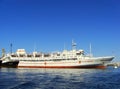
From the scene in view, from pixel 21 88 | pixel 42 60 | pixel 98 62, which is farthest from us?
pixel 42 60

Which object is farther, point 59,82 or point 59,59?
point 59,59

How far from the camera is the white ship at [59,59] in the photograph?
154000 mm

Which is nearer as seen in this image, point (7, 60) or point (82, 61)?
point (82, 61)

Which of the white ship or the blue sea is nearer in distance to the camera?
the blue sea

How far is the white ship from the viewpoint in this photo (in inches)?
6063

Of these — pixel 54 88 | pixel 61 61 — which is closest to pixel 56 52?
pixel 61 61

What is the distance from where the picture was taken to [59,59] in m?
162

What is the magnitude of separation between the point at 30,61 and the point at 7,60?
16.6 metres

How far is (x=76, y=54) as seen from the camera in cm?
15962

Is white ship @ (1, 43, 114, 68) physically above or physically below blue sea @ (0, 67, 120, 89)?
above

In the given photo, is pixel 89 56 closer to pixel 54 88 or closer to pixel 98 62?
pixel 98 62

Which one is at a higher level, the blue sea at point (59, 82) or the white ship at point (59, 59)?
the white ship at point (59, 59)

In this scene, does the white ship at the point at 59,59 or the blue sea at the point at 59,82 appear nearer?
the blue sea at the point at 59,82

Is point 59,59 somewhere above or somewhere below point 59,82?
above
